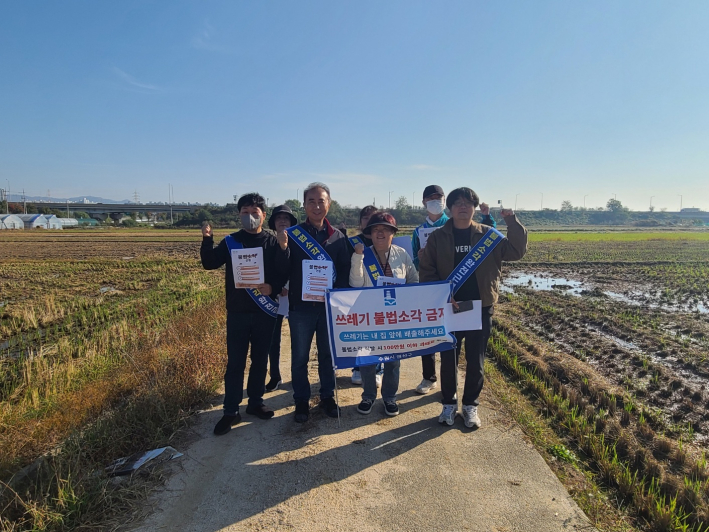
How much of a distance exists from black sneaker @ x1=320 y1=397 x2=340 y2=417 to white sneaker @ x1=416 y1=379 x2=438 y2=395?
1.17 metres

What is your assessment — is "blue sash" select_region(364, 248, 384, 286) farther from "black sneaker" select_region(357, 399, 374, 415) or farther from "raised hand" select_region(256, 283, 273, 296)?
"black sneaker" select_region(357, 399, 374, 415)

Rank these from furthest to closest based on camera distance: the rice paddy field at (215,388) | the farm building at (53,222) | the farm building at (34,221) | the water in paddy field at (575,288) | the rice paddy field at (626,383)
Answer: the farm building at (53,222)
the farm building at (34,221)
the water in paddy field at (575,288)
the rice paddy field at (626,383)
the rice paddy field at (215,388)

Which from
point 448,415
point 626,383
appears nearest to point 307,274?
point 448,415

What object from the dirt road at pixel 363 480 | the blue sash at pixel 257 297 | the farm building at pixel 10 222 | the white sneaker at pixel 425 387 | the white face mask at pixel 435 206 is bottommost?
the dirt road at pixel 363 480

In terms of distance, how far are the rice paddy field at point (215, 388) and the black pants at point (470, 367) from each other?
67 centimetres

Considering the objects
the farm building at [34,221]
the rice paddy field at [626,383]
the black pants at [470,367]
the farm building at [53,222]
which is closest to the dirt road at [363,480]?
the black pants at [470,367]

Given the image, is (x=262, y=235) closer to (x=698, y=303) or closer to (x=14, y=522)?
(x=14, y=522)

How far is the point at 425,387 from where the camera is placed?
473cm

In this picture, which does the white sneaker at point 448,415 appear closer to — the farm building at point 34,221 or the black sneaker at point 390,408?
the black sneaker at point 390,408

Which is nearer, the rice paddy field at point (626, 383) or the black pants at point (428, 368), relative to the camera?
the rice paddy field at point (626, 383)

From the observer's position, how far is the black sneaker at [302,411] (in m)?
3.91

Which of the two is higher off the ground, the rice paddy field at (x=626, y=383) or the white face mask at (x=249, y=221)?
the white face mask at (x=249, y=221)

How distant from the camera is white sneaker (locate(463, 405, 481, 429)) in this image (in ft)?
12.4

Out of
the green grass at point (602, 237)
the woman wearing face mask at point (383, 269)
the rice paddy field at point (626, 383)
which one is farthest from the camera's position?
the green grass at point (602, 237)
